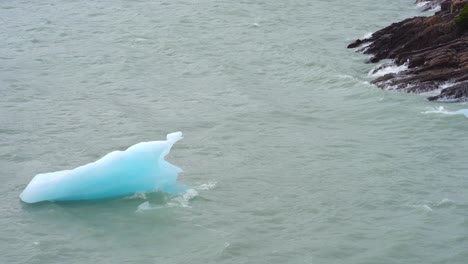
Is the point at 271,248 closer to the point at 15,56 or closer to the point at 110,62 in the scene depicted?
the point at 110,62

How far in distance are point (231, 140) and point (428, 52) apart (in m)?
8.31

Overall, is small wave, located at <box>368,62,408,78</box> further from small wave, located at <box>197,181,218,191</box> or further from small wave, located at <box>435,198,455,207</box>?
small wave, located at <box>197,181,218,191</box>

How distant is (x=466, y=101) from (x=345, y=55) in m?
7.91

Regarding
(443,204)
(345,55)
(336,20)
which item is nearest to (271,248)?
(443,204)

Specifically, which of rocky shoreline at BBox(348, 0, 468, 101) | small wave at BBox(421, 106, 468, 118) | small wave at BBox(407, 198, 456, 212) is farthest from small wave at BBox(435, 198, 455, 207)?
rocky shoreline at BBox(348, 0, 468, 101)

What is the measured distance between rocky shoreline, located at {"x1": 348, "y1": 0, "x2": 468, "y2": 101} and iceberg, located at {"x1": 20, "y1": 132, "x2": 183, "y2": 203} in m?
9.87

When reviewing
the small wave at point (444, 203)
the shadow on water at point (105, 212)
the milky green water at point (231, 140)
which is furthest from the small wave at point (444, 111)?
the shadow on water at point (105, 212)

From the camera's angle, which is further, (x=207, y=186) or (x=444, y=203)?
(x=207, y=186)

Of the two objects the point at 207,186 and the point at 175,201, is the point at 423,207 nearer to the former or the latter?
the point at 207,186

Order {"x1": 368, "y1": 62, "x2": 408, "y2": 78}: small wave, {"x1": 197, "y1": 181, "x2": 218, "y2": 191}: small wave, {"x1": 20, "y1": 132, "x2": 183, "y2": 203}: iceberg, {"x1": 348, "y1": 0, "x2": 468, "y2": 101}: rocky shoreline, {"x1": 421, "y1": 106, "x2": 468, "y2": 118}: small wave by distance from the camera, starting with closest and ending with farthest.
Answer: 1. {"x1": 20, "y1": 132, "x2": 183, "y2": 203}: iceberg
2. {"x1": 197, "y1": 181, "x2": 218, "y2": 191}: small wave
3. {"x1": 421, "y1": 106, "x2": 468, "y2": 118}: small wave
4. {"x1": 348, "y1": 0, "x2": 468, "y2": 101}: rocky shoreline
5. {"x1": 368, "y1": 62, "x2": 408, "y2": 78}: small wave

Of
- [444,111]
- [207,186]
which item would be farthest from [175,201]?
[444,111]

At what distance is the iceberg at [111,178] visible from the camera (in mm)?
18016

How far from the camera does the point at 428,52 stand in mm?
27422

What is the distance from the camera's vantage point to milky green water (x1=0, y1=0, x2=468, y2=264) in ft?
53.5
